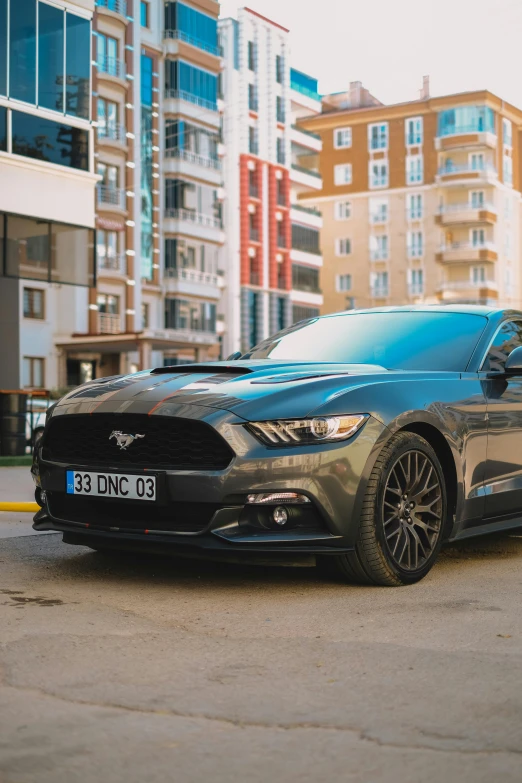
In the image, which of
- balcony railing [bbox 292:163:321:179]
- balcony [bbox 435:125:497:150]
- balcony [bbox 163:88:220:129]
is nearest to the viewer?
balcony [bbox 163:88:220:129]

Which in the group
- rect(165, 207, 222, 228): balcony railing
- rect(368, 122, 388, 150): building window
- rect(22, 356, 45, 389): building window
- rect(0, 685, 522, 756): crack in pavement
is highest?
rect(368, 122, 388, 150): building window

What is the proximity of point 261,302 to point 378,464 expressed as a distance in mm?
62699

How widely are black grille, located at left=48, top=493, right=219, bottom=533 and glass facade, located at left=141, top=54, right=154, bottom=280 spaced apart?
166ft

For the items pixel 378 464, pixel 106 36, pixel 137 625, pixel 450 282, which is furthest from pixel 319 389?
pixel 450 282

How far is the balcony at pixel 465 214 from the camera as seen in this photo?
8181cm

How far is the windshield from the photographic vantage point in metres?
6.31

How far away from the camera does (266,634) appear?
4477mm

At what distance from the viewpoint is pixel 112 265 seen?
53125 mm

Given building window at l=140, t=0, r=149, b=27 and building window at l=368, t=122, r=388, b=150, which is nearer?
building window at l=140, t=0, r=149, b=27

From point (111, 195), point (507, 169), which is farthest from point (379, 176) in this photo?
point (111, 195)

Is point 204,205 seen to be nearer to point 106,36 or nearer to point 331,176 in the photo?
point 106,36

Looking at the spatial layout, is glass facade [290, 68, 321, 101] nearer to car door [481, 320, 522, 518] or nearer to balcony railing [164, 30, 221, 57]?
balcony railing [164, 30, 221, 57]

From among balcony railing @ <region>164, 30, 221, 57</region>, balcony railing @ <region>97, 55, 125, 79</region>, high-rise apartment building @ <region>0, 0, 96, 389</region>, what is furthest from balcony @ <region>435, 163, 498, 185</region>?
high-rise apartment building @ <region>0, 0, 96, 389</region>

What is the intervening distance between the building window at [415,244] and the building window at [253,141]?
1917 cm
